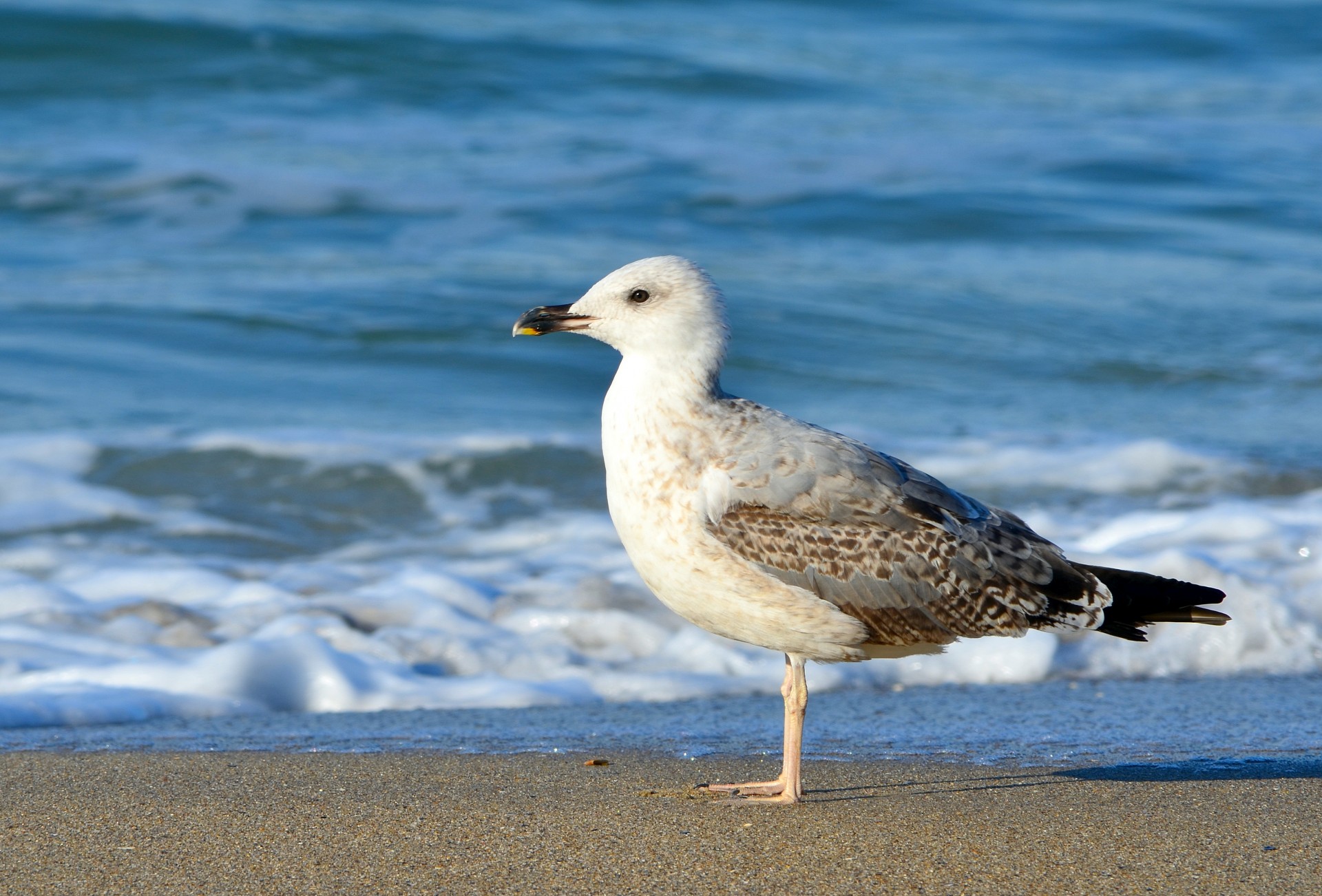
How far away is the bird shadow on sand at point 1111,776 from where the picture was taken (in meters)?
4.22

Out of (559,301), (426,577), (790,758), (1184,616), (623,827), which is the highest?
(559,301)

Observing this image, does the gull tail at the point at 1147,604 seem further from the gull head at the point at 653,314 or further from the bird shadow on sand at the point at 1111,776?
the gull head at the point at 653,314

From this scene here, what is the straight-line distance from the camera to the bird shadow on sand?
4223mm

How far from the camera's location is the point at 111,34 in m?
16.4

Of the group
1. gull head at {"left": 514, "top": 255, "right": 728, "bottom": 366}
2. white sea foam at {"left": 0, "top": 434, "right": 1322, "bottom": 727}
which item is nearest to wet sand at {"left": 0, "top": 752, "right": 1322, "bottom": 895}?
white sea foam at {"left": 0, "top": 434, "right": 1322, "bottom": 727}

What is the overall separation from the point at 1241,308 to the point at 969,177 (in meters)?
3.78

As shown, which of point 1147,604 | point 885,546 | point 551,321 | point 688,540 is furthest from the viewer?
point 551,321

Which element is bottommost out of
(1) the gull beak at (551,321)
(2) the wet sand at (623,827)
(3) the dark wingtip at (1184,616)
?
(2) the wet sand at (623,827)

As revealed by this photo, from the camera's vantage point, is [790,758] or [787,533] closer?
[787,533]

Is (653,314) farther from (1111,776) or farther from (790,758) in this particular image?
(1111,776)

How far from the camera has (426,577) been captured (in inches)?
264

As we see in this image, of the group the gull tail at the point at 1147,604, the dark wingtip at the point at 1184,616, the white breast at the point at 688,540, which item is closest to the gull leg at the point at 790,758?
the white breast at the point at 688,540

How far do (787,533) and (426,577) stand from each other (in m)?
3.03

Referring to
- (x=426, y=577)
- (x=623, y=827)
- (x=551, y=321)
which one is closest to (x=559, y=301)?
(x=426, y=577)
